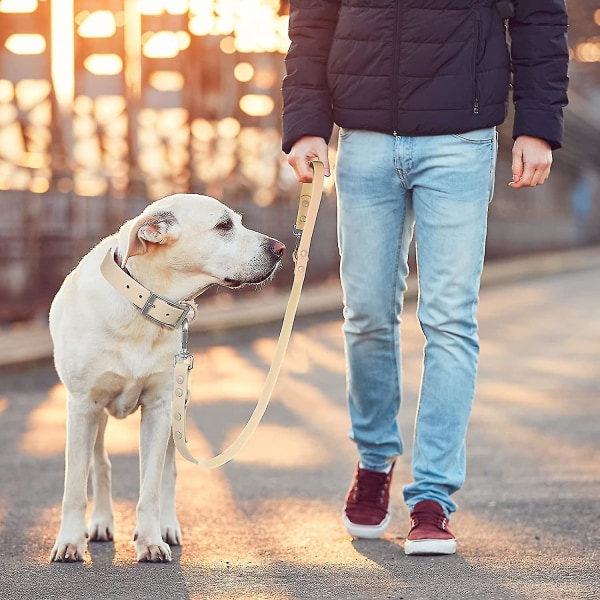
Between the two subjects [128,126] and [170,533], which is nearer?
[170,533]

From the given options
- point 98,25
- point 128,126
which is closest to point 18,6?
point 98,25

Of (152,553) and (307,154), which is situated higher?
(307,154)

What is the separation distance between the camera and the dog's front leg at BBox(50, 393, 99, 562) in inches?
147

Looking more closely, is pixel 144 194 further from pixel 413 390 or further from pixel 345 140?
pixel 345 140

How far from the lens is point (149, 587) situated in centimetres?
342

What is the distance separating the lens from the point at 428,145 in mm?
3861

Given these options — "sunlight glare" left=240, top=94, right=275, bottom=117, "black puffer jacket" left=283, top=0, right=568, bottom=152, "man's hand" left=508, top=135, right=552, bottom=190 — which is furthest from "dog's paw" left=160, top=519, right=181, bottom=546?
"sunlight glare" left=240, top=94, right=275, bottom=117

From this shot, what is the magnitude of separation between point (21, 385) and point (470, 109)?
17.5 ft

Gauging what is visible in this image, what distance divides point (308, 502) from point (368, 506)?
595mm

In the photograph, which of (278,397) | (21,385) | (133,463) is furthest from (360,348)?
(21,385)

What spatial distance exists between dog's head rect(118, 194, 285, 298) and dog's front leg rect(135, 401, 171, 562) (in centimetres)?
34

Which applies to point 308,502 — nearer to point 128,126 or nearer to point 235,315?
point 235,315

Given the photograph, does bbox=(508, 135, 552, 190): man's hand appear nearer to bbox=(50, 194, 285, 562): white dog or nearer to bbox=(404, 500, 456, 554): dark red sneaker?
bbox=(50, 194, 285, 562): white dog

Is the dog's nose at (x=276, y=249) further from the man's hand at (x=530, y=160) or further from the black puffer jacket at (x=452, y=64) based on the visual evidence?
the man's hand at (x=530, y=160)
